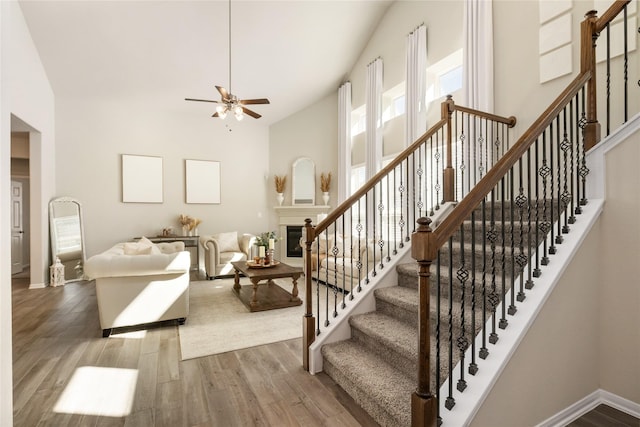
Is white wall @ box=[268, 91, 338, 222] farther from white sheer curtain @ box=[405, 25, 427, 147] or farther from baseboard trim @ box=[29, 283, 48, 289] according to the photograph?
baseboard trim @ box=[29, 283, 48, 289]

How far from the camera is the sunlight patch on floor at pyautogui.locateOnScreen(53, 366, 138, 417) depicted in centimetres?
214

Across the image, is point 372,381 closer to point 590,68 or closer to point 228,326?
point 228,326

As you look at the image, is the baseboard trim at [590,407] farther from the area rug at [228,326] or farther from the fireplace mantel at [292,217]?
the fireplace mantel at [292,217]

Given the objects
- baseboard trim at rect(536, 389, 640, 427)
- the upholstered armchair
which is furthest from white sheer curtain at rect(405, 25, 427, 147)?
baseboard trim at rect(536, 389, 640, 427)

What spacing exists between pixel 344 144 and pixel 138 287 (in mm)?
5393

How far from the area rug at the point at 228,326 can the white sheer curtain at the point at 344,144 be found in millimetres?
3252

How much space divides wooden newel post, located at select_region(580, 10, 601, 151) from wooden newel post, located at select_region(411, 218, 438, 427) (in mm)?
1757

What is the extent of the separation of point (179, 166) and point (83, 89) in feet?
7.31

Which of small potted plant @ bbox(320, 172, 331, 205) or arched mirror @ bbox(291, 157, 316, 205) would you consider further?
arched mirror @ bbox(291, 157, 316, 205)

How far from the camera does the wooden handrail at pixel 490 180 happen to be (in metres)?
1.60

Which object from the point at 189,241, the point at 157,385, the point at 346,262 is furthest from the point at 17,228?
the point at 346,262

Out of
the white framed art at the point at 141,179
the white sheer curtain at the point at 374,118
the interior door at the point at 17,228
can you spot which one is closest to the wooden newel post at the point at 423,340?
the white sheer curtain at the point at 374,118

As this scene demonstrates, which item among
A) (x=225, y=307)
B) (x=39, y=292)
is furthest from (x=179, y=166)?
(x=225, y=307)

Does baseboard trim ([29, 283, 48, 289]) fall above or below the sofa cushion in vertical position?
below
